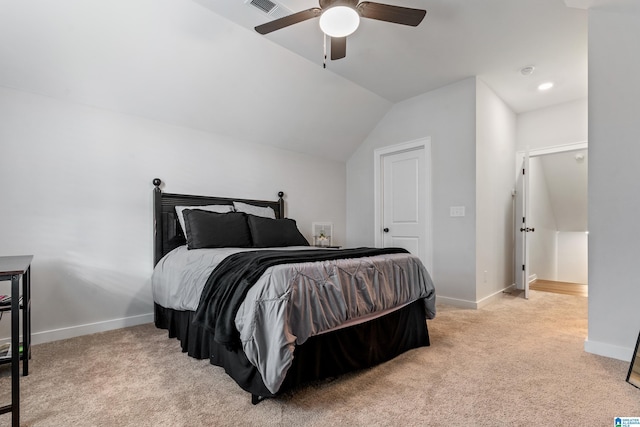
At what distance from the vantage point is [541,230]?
5.51 metres

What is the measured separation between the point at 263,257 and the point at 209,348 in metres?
0.77

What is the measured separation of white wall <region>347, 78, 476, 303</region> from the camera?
362cm

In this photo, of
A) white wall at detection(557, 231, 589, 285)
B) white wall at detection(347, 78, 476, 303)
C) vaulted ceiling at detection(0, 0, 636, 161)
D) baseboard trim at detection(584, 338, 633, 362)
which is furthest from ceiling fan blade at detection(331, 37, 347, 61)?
white wall at detection(557, 231, 589, 285)

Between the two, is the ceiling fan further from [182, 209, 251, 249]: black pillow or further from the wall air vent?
[182, 209, 251, 249]: black pillow

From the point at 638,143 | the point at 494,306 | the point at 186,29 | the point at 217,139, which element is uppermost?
the point at 186,29

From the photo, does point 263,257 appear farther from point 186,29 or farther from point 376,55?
point 376,55

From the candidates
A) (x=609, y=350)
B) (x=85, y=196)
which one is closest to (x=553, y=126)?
(x=609, y=350)

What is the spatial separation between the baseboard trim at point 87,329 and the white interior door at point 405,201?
3.12 metres

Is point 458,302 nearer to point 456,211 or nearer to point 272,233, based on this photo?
point 456,211

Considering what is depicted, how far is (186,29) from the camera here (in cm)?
257

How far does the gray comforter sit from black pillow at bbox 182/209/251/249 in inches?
10.1

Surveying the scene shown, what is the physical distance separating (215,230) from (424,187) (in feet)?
8.74

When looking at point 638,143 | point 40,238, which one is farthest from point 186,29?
point 638,143

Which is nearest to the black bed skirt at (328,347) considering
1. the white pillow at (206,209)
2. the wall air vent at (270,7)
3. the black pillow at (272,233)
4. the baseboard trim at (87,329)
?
the baseboard trim at (87,329)
